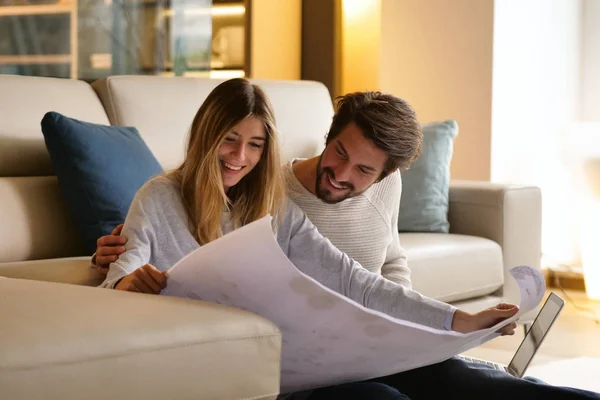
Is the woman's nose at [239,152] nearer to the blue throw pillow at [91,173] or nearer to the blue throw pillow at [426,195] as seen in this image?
the blue throw pillow at [91,173]

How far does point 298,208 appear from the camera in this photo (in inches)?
69.4

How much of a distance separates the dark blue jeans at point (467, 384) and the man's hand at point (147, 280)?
0.44 meters

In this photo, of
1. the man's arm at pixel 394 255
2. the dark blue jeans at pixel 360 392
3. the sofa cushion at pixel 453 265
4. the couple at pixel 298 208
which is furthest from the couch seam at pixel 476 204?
the dark blue jeans at pixel 360 392

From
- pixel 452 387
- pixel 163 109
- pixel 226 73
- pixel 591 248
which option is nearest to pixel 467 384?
pixel 452 387

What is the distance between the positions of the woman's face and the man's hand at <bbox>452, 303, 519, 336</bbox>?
50 cm

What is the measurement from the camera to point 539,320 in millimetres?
1462

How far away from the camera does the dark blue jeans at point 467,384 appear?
4.42ft

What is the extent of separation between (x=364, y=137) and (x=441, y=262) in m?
1.07

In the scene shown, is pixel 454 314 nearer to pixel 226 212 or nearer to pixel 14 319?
pixel 226 212

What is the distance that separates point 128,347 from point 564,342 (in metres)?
2.52

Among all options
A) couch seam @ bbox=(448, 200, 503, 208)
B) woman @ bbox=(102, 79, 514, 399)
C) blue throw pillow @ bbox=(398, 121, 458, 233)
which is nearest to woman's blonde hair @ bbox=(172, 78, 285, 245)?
woman @ bbox=(102, 79, 514, 399)

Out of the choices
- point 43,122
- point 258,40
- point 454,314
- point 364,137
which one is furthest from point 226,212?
point 258,40

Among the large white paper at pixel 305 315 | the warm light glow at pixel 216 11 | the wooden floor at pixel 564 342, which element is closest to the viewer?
the large white paper at pixel 305 315

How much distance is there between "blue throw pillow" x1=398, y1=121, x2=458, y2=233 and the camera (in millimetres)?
3072
